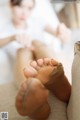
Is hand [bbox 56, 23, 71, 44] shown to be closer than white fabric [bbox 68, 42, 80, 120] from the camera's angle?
No

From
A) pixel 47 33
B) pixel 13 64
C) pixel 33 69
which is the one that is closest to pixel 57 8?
pixel 47 33

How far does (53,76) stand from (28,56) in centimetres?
32

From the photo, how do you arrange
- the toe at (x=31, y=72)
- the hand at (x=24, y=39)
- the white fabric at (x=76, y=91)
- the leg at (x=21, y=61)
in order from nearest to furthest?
1. the white fabric at (x=76, y=91)
2. the toe at (x=31, y=72)
3. the leg at (x=21, y=61)
4. the hand at (x=24, y=39)

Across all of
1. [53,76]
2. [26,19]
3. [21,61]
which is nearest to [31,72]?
[53,76]

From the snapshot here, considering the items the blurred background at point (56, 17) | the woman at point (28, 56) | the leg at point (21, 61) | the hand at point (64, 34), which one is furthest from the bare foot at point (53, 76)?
the hand at point (64, 34)

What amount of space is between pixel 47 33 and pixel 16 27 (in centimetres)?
15

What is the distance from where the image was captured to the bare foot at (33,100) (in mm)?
565

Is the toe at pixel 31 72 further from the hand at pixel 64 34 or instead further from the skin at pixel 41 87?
the hand at pixel 64 34

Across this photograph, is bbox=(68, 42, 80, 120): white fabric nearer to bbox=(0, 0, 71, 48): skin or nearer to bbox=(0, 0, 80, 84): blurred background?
bbox=(0, 0, 80, 84): blurred background

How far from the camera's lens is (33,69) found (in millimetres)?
657

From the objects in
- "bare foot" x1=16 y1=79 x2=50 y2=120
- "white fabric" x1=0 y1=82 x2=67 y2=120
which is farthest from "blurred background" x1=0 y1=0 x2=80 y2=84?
"bare foot" x1=16 y1=79 x2=50 y2=120

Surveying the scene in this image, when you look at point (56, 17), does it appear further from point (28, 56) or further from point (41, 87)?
point (41, 87)

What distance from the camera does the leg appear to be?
0.83 metres

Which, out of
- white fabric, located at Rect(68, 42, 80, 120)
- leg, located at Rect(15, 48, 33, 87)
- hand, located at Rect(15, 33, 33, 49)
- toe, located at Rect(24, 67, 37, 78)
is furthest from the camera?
hand, located at Rect(15, 33, 33, 49)
